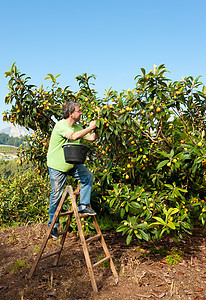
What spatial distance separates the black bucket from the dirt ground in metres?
1.41

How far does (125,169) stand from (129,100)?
1019 mm

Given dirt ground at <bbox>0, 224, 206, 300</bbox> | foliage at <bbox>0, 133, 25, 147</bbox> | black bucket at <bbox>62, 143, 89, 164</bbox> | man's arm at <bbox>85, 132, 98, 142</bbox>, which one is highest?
foliage at <bbox>0, 133, 25, 147</bbox>

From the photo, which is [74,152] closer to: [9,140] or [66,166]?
[66,166]

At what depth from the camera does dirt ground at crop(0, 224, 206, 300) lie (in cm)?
279

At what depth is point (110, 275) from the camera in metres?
3.16

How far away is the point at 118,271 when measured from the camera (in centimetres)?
325

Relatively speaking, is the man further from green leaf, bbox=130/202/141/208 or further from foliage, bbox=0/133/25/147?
foliage, bbox=0/133/25/147

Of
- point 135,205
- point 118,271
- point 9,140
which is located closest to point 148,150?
point 135,205

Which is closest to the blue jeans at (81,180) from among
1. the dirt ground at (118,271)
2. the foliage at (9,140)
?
the dirt ground at (118,271)

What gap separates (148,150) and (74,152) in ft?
3.74

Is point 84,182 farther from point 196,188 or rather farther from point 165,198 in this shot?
point 196,188

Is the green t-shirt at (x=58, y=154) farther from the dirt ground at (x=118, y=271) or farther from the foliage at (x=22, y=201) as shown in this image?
the foliage at (x=22, y=201)

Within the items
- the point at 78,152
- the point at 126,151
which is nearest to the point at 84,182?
the point at 78,152

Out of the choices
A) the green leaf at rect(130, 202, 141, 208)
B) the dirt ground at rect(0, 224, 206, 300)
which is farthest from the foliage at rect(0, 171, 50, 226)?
the green leaf at rect(130, 202, 141, 208)
